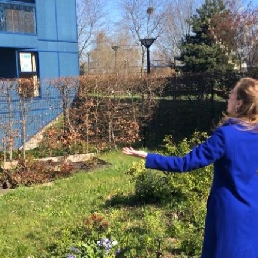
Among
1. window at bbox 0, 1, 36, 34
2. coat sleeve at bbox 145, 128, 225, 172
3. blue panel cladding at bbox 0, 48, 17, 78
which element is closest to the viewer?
→ coat sleeve at bbox 145, 128, 225, 172

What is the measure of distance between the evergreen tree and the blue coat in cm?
2704

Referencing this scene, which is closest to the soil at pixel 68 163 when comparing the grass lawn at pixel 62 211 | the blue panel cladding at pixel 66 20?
the grass lawn at pixel 62 211

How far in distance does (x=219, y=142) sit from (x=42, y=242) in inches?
139

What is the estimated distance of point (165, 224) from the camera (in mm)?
5309

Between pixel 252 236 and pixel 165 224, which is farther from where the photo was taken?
pixel 165 224

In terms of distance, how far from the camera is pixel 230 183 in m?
2.80

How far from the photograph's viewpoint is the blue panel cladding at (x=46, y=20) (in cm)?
1952

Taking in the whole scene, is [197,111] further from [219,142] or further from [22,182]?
[219,142]

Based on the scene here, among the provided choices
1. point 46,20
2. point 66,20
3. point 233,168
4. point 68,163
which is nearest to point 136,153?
point 233,168

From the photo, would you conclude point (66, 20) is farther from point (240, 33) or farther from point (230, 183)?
point (230, 183)

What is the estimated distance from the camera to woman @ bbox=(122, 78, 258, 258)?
8.95 feet

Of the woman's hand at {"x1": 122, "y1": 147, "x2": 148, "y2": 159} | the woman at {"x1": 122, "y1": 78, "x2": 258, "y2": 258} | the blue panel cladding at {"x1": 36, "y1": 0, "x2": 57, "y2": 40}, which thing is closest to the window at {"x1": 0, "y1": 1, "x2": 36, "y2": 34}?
the blue panel cladding at {"x1": 36, "y1": 0, "x2": 57, "y2": 40}

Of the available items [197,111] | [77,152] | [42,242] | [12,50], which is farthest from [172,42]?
[42,242]

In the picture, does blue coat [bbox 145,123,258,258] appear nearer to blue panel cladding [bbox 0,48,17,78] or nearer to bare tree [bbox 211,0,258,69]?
blue panel cladding [bbox 0,48,17,78]
